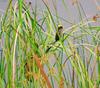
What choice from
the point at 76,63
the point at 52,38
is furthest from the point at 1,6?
the point at 76,63

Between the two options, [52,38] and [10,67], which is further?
[52,38]

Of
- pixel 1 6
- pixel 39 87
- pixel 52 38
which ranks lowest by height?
pixel 39 87

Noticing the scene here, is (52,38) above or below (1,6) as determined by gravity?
below

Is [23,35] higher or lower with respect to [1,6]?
lower

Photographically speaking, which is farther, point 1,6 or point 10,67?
point 1,6

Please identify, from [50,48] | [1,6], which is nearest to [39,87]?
[50,48]

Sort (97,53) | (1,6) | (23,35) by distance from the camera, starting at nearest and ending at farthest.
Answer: (97,53)
(23,35)
(1,6)

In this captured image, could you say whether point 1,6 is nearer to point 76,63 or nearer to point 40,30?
point 40,30

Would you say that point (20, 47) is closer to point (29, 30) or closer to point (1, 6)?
point (29, 30)

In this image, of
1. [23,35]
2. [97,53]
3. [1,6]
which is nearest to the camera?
[97,53]
